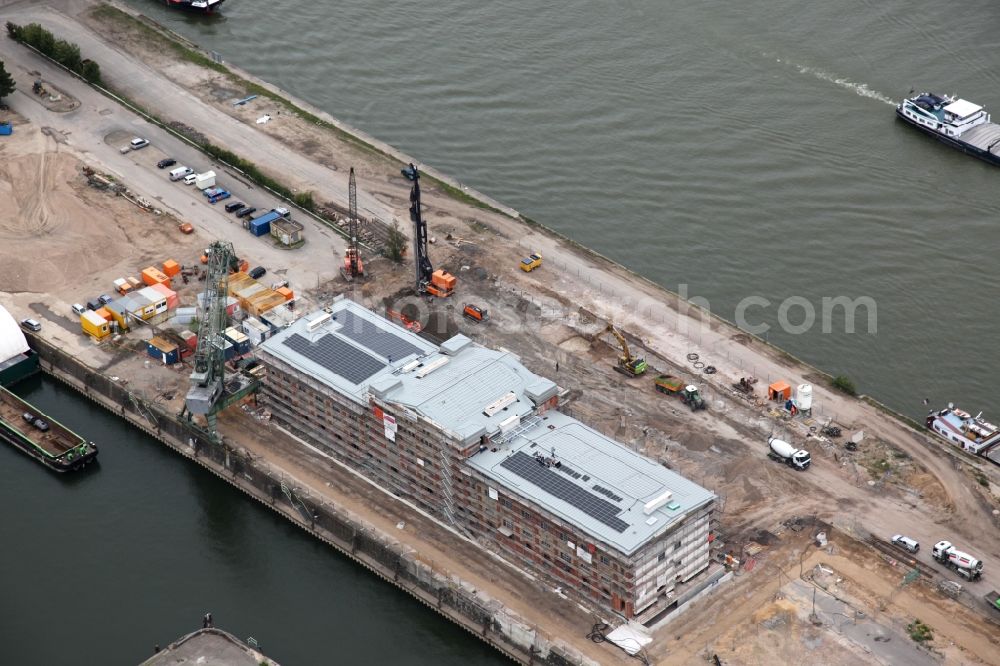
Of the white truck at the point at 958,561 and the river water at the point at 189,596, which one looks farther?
the white truck at the point at 958,561

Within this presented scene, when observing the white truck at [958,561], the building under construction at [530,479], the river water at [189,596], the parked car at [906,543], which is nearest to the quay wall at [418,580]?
the river water at [189,596]

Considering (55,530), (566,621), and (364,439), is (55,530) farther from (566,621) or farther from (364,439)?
(566,621)

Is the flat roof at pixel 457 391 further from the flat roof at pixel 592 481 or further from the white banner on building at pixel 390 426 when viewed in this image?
the flat roof at pixel 592 481

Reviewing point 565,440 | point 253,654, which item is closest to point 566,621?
point 565,440

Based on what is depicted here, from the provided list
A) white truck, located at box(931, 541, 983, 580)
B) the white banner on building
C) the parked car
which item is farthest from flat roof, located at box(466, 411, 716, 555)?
white truck, located at box(931, 541, 983, 580)

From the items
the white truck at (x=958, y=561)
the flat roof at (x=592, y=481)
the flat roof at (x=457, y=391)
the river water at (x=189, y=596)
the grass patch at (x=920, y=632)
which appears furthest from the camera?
the flat roof at (x=457, y=391)

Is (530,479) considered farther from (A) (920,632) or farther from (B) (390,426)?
(A) (920,632)
